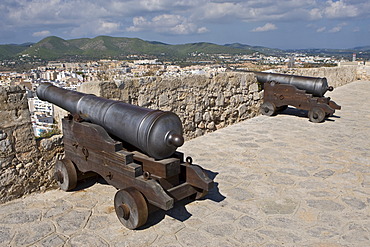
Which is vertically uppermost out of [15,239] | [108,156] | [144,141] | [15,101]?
[15,101]

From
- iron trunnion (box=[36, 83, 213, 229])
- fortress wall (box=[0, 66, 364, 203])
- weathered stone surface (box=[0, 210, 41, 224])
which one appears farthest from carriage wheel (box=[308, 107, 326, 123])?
weathered stone surface (box=[0, 210, 41, 224])

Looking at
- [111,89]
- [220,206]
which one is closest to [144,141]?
[220,206]

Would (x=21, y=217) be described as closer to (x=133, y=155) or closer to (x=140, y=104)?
(x=133, y=155)

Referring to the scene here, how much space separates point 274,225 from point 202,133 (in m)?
3.39

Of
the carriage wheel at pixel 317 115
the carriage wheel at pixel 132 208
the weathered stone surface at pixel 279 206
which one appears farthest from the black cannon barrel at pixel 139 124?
the carriage wheel at pixel 317 115

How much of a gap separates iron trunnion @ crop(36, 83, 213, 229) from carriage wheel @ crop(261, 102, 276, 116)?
15.9 feet

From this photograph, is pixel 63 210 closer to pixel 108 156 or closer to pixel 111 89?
pixel 108 156

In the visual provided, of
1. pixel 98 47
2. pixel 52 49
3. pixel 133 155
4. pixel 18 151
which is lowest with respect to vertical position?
pixel 18 151

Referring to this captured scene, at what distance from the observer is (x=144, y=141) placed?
2600 mm

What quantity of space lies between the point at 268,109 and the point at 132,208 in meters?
5.63

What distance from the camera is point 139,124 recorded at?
103 inches

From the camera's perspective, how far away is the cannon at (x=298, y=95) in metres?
6.80

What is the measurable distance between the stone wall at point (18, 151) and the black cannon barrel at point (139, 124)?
66cm

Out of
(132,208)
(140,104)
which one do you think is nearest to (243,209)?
(132,208)
